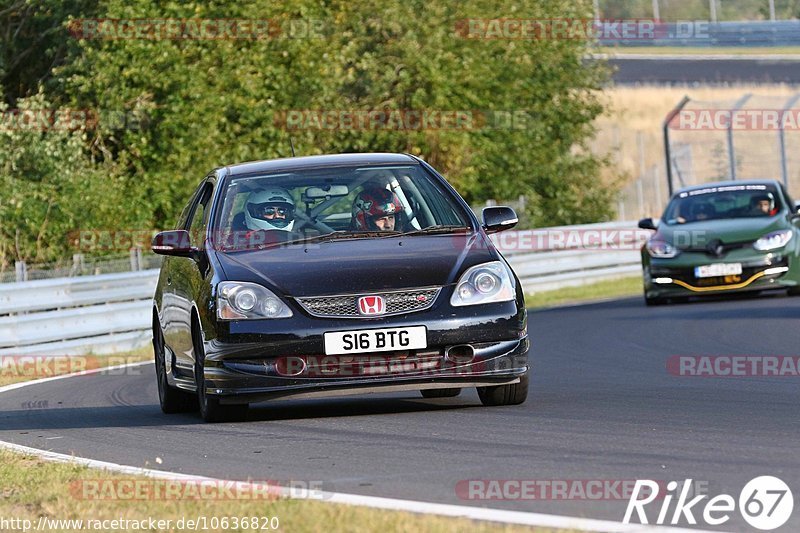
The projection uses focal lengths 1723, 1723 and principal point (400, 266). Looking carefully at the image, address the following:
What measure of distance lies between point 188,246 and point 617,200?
89.2 feet

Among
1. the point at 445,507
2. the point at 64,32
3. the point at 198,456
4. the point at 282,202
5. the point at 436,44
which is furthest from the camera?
the point at 436,44

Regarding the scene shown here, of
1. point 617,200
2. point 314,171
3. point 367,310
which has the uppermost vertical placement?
point 314,171

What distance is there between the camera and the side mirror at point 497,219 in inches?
409

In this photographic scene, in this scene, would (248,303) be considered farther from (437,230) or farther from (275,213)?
(437,230)

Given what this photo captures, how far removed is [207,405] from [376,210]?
1560 mm

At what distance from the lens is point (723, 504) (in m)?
6.11

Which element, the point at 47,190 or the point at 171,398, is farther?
the point at 47,190

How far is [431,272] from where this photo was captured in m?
9.39

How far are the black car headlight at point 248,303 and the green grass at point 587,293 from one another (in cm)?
1511

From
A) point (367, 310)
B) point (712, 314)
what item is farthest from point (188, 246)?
point (712, 314)

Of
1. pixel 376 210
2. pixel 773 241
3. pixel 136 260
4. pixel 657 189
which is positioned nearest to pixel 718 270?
pixel 773 241

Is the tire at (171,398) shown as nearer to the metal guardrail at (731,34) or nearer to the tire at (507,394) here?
the tire at (507,394)

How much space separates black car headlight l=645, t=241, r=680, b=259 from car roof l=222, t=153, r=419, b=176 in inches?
403

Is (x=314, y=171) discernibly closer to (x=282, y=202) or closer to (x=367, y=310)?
(x=282, y=202)
